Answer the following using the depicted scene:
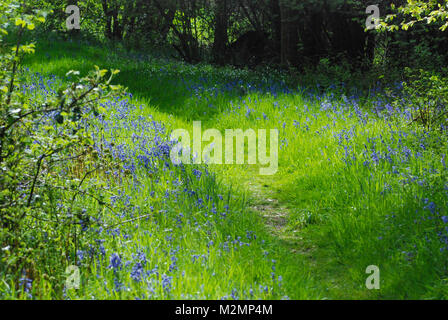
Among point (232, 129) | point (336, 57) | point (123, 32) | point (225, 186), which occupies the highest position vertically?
point (123, 32)

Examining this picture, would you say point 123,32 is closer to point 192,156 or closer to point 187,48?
point 187,48

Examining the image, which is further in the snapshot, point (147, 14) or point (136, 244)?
point (147, 14)

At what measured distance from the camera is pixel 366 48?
12.5 m

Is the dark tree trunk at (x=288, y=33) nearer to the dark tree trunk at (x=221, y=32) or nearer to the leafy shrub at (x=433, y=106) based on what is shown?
the dark tree trunk at (x=221, y=32)

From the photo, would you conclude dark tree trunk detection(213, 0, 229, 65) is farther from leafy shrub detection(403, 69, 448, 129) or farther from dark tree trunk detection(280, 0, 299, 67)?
leafy shrub detection(403, 69, 448, 129)

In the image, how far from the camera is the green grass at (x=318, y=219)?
10.4 ft

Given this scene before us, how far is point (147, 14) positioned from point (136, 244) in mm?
12738

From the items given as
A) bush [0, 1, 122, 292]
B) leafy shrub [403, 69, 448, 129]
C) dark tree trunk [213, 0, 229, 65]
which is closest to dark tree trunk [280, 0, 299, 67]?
dark tree trunk [213, 0, 229, 65]

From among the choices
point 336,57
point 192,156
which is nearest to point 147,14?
point 336,57

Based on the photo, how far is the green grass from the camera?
3169 mm

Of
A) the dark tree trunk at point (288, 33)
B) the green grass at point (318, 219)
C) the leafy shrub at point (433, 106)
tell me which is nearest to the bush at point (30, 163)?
the green grass at point (318, 219)

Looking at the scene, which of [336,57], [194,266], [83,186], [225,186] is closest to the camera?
[194,266]

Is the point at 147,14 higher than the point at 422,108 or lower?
higher

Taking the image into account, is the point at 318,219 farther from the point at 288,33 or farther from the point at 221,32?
the point at 221,32
